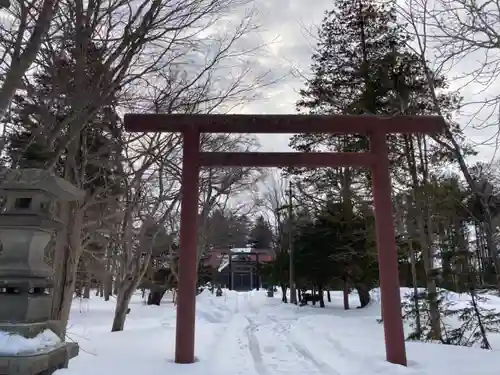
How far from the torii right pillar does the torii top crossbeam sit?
0.90 ft

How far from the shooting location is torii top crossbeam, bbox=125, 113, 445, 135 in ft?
24.8

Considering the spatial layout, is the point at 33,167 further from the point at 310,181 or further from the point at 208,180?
the point at 310,181

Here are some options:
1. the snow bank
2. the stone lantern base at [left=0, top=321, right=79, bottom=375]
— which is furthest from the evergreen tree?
the snow bank

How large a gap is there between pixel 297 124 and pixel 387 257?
9.13ft

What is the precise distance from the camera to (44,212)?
14.4 feet

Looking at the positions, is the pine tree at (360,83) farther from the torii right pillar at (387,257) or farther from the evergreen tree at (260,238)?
the evergreen tree at (260,238)

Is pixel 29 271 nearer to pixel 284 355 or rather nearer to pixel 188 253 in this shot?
pixel 188 253

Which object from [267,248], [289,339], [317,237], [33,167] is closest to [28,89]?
[33,167]

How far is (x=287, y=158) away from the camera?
25.9 ft

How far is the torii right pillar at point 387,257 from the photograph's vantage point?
6.98m

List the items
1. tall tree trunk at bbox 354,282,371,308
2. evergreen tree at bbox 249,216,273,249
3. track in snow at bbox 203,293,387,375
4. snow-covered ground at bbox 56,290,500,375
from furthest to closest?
1. evergreen tree at bbox 249,216,273,249
2. tall tree trunk at bbox 354,282,371,308
3. track in snow at bbox 203,293,387,375
4. snow-covered ground at bbox 56,290,500,375

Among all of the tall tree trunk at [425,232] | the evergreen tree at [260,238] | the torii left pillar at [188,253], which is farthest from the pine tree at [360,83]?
the evergreen tree at [260,238]

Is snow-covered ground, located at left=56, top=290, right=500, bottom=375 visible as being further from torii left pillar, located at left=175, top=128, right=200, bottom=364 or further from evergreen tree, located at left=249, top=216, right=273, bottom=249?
evergreen tree, located at left=249, top=216, right=273, bottom=249

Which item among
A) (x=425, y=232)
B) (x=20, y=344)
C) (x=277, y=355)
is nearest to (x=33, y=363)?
(x=20, y=344)
